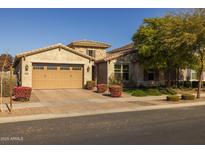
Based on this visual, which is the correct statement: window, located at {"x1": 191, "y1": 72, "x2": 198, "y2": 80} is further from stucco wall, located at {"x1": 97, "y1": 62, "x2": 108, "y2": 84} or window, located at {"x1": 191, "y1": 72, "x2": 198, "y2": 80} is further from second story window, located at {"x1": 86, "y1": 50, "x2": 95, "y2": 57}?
second story window, located at {"x1": 86, "y1": 50, "x2": 95, "y2": 57}

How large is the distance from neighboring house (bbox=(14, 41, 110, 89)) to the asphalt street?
49.3 ft

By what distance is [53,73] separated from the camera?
26859 millimetres

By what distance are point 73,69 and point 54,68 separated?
214 cm

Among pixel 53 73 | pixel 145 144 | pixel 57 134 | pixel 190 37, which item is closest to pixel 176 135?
pixel 145 144


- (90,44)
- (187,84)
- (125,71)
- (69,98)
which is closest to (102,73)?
(125,71)

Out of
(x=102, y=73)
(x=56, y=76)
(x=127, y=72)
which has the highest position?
(x=127, y=72)

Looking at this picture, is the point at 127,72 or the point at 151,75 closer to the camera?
the point at 127,72

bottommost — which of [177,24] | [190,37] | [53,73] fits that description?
[53,73]

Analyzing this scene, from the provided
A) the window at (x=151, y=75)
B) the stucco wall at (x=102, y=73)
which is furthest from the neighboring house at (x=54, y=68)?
the window at (x=151, y=75)

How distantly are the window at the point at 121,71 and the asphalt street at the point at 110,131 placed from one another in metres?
16.8

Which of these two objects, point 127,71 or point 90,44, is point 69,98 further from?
point 90,44

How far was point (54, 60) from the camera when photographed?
Result: 2673 centimetres

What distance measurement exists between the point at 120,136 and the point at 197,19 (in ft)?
48.0

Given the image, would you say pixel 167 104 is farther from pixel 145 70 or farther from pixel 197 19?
pixel 145 70
